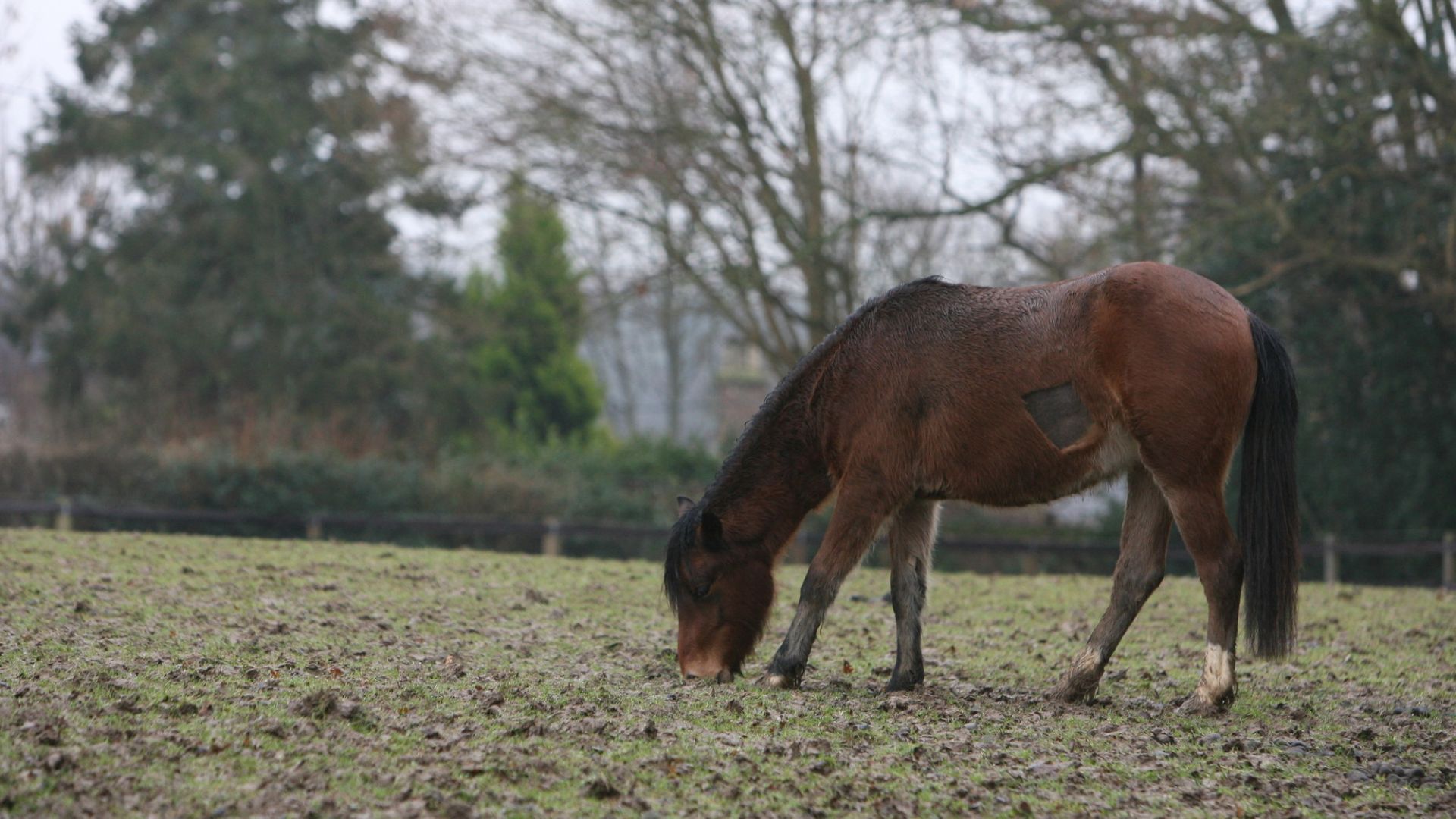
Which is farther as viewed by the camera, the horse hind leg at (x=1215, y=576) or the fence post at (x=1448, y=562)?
the fence post at (x=1448, y=562)

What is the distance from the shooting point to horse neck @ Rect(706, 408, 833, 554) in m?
6.95

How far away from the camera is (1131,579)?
258 inches

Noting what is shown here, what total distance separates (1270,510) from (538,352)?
2522 centimetres

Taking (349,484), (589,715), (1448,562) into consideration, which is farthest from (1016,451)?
(349,484)

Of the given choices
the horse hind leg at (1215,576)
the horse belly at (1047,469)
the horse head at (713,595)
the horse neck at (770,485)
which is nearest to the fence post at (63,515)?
the horse head at (713,595)

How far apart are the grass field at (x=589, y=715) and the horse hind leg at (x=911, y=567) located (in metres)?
0.32

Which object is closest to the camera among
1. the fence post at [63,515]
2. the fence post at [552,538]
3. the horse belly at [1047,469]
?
the horse belly at [1047,469]

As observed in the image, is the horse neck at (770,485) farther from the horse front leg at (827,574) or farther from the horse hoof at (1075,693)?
the horse hoof at (1075,693)

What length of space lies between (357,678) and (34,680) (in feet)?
4.35

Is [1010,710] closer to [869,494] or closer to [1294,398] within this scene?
[869,494]

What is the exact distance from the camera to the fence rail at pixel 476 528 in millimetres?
15508

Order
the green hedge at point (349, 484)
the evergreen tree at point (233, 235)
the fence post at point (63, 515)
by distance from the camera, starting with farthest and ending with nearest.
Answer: the evergreen tree at point (233, 235), the green hedge at point (349, 484), the fence post at point (63, 515)

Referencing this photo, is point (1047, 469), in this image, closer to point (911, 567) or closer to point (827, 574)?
point (911, 567)

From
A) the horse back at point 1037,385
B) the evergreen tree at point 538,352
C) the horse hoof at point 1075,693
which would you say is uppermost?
the evergreen tree at point 538,352
